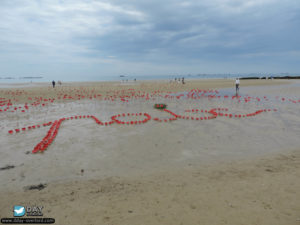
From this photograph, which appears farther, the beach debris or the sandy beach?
the beach debris

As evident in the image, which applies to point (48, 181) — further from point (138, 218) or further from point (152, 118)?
point (152, 118)

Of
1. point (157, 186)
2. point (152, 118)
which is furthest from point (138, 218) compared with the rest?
point (152, 118)

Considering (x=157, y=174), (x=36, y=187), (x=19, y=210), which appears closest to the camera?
(x=19, y=210)

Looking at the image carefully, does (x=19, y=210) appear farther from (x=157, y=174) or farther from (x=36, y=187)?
(x=157, y=174)

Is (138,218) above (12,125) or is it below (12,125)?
below

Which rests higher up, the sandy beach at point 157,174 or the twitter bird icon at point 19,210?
the sandy beach at point 157,174

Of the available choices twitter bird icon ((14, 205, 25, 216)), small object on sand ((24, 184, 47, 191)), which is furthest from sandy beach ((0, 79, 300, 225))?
twitter bird icon ((14, 205, 25, 216))

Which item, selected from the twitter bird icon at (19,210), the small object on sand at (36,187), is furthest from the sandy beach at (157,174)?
the twitter bird icon at (19,210)

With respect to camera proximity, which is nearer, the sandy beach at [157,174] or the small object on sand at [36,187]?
the sandy beach at [157,174]

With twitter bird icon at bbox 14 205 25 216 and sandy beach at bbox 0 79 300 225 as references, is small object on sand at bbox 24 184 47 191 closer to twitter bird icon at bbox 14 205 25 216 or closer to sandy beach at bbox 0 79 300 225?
sandy beach at bbox 0 79 300 225

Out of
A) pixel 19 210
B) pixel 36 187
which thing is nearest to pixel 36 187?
pixel 36 187

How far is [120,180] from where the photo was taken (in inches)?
210

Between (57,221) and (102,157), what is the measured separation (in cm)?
305

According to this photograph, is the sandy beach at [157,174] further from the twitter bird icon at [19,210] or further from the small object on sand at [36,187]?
the twitter bird icon at [19,210]
